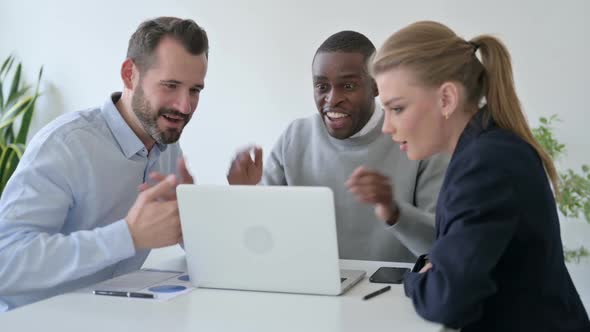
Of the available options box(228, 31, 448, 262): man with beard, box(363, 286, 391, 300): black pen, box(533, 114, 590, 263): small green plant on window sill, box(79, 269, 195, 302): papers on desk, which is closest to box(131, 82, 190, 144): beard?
box(228, 31, 448, 262): man with beard

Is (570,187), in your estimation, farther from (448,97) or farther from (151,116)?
(151,116)

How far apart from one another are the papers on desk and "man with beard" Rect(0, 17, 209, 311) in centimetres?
6

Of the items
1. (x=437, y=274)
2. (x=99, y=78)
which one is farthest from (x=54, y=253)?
(x=99, y=78)

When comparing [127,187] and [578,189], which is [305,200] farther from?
[578,189]

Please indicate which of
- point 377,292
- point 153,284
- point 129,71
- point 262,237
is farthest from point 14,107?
point 377,292

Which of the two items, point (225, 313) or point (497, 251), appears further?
point (225, 313)

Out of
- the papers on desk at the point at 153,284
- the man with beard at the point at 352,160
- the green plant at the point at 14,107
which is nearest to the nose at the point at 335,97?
the man with beard at the point at 352,160

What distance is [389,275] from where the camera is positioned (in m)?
1.68

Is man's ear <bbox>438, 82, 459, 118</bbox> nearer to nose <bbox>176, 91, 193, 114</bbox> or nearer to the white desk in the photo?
the white desk

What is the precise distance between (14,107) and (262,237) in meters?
3.09

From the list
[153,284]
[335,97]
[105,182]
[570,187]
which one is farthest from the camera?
[570,187]

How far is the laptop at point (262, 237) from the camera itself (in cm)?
143

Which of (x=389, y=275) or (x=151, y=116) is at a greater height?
(x=151, y=116)

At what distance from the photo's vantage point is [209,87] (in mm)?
3758
